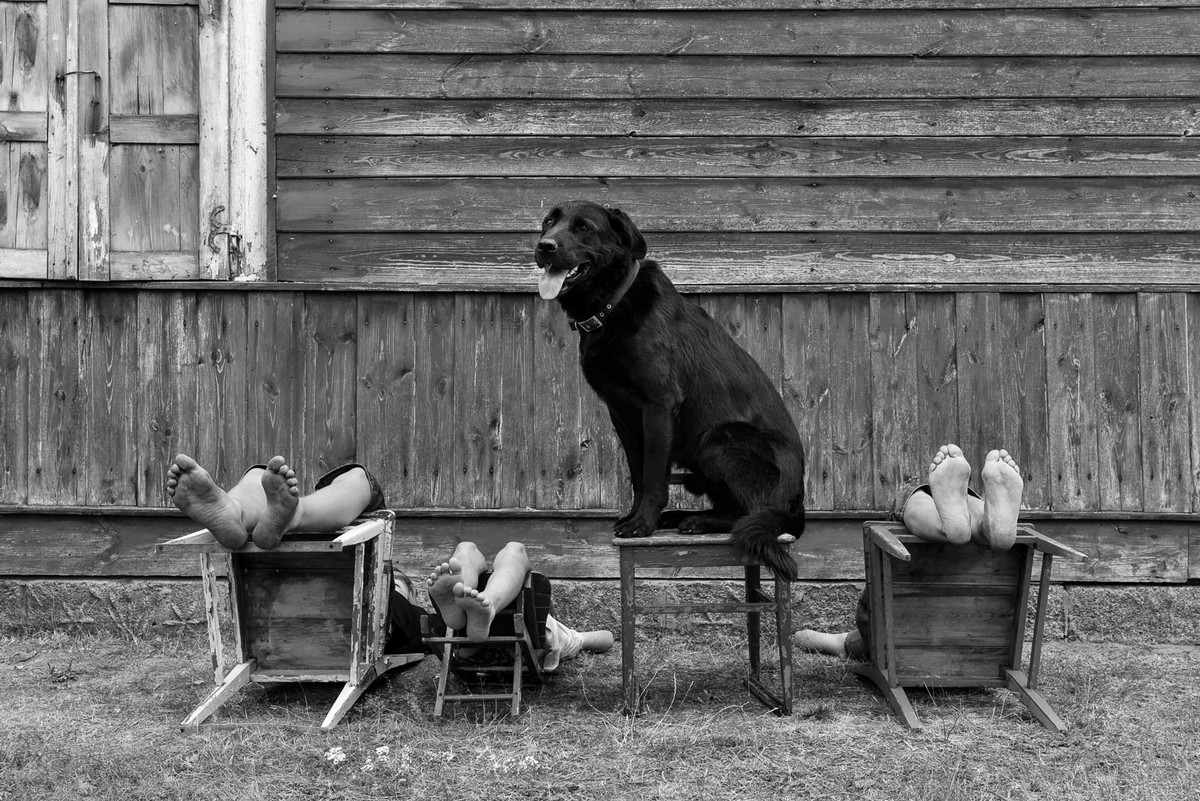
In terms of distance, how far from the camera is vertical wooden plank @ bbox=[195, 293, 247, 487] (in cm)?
493

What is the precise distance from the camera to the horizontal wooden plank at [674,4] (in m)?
4.95

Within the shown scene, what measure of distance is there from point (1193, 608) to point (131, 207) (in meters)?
5.52

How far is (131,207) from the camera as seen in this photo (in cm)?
501

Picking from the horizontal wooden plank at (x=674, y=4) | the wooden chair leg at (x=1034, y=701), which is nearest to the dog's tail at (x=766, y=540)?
the wooden chair leg at (x=1034, y=701)

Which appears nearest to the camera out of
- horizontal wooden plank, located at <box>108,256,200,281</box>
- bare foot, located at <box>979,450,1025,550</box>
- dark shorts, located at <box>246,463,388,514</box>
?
bare foot, located at <box>979,450,1025,550</box>

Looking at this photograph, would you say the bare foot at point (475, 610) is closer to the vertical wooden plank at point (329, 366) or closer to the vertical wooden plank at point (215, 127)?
the vertical wooden plank at point (329, 366)

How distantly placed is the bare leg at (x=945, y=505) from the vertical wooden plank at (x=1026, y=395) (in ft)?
5.00

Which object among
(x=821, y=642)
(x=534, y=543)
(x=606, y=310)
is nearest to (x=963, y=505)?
(x=821, y=642)

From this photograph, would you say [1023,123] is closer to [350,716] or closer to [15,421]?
[350,716]

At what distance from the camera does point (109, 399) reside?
494 centimetres

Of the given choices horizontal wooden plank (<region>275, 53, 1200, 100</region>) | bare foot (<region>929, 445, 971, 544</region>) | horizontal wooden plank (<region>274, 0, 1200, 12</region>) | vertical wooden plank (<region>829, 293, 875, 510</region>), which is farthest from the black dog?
horizontal wooden plank (<region>274, 0, 1200, 12</region>)

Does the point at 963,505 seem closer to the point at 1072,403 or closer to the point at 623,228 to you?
the point at 623,228

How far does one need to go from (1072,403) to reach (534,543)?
269 centimetres

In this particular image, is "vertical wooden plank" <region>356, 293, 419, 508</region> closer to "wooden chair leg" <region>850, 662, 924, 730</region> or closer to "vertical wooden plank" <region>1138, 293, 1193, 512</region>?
"wooden chair leg" <region>850, 662, 924, 730</region>
